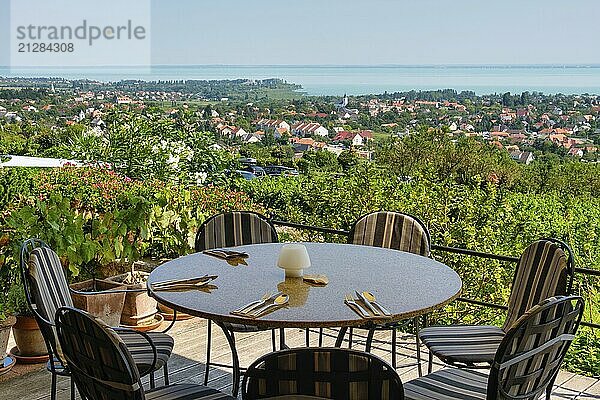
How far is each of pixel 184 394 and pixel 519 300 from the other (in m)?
1.38

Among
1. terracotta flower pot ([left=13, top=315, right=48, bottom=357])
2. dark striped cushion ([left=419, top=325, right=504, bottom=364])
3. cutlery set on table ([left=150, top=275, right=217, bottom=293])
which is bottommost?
terracotta flower pot ([left=13, top=315, right=48, bottom=357])

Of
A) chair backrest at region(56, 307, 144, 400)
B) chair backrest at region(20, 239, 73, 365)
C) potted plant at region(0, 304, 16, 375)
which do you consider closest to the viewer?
chair backrest at region(56, 307, 144, 400)

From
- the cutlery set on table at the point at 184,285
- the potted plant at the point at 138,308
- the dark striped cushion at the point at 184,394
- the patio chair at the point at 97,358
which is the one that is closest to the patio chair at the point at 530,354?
the dark striped cushion at the point at 184,394

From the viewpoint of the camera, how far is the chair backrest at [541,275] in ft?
8.71

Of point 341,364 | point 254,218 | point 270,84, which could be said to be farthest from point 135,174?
point 341,364

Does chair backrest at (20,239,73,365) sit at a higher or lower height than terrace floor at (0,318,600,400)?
higher

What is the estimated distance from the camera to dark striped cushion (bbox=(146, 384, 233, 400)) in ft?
7.55

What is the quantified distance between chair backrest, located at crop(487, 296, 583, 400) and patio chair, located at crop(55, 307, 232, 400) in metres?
0.97

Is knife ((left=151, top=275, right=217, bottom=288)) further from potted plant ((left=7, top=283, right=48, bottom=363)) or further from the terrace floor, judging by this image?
potted plant ((left=7, top=283, right=48, bottom=363))

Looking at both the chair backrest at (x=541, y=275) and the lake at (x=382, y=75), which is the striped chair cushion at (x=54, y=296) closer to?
the chair backrest at (x=541, y=275)

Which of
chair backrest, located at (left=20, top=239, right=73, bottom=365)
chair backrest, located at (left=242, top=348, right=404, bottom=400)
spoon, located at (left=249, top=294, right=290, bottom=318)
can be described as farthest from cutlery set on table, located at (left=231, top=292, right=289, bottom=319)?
chair backrest, located at (left=20, top=239, right=73, bottom=365)

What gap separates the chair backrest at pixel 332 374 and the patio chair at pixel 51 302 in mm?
982

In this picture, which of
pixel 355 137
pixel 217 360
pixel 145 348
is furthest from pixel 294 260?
pixel 355 137

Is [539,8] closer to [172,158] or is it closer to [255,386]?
[172,158]
